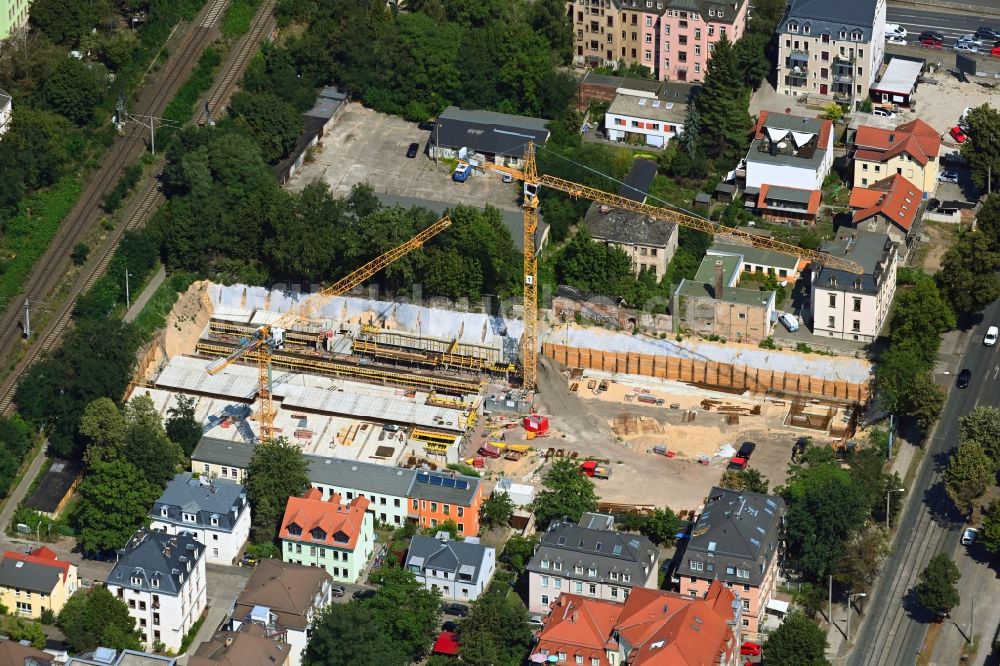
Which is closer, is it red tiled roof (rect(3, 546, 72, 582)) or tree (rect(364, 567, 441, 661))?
tree (rect(364, 567, 441, 661))

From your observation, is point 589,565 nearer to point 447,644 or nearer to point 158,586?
point 447,644

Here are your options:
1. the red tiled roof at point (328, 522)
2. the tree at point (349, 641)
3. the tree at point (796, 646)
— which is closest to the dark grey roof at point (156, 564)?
the red tiled roof at point (328, 522)

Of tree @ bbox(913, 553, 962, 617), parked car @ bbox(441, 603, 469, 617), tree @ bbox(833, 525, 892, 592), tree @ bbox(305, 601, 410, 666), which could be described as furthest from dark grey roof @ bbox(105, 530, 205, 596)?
tree @ bbox(913, 553, 962, 617)

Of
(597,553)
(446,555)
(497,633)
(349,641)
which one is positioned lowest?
(349,641)

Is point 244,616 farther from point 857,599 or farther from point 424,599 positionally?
point 857,599

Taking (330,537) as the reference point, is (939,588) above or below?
above

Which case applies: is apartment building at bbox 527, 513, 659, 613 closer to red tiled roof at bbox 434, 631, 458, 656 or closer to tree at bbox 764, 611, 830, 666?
red tiled roof at bbox 434, 631, 458, 656

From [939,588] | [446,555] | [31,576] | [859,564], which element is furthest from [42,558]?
[939,588]
